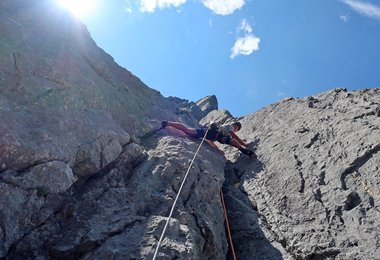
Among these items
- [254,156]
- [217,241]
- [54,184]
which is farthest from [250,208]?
[54,184]

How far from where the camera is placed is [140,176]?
721 cm

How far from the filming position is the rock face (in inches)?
212

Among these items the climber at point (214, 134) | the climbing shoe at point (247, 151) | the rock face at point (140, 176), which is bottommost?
the rock face at point (140, 176)

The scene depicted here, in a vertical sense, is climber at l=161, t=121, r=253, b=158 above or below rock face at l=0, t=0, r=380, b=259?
above

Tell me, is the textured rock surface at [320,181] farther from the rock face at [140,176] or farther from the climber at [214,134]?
the climber at [214,134]

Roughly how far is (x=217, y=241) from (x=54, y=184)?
283 cm

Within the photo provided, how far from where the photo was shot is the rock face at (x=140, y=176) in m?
5.38

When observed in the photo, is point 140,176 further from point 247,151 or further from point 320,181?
point 247,151

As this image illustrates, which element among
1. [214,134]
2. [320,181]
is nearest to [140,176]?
[320,181]

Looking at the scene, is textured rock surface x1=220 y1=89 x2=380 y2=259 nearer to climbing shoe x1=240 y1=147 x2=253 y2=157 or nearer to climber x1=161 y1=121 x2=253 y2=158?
climbing shoe x1=240 y1=147 x2=253 y2=157

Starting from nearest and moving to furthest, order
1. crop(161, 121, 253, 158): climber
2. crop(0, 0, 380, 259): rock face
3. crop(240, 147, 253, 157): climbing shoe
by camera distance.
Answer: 1. crop(0, 0, 380, 259): rock face
2. crop(240, 147, 253, 157): climbing shoe
3. crop(161, 121, 253, 158): climber

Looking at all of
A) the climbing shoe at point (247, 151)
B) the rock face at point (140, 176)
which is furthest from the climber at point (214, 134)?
the climbing shoe at point (247, 151)

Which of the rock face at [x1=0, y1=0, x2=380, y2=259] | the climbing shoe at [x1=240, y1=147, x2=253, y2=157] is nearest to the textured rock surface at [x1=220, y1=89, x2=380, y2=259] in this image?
the rock face at [x1=0, y1=0, x2=380, y2=259]

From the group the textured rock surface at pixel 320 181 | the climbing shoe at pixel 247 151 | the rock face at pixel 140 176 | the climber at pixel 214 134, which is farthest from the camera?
the climber at pixel 214 134
